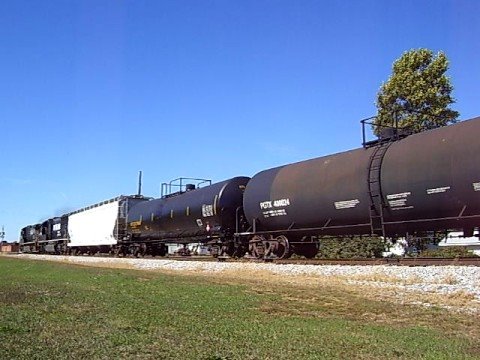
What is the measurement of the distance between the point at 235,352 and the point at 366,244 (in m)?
24.6

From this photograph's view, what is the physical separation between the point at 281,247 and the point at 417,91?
15581 mm

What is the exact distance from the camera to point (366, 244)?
29125mm

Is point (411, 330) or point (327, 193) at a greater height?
point (327, 193)

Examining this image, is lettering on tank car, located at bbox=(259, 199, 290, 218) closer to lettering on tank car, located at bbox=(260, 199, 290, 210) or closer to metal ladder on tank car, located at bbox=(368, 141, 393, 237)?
lettering on tank car, located at bbox=(260, 199, 290, 210)

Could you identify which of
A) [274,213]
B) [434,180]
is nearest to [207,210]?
[274,213]

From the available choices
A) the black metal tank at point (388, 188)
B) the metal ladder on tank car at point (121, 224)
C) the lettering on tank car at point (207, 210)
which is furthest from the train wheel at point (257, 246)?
the metal ladder on tank car at point (121, 224)

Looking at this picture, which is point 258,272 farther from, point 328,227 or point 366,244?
point 366,244

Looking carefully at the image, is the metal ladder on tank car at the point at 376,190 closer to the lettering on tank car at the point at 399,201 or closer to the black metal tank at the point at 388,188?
the black metal tank at the point at 388,188

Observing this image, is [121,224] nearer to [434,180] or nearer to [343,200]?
[343,200]

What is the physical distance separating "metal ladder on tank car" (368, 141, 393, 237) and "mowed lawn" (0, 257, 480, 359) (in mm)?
6004

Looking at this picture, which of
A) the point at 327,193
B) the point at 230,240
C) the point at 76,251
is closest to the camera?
the point at 327,193

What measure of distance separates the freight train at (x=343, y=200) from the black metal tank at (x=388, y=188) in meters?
0.03

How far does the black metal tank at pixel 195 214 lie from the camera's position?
2628cm

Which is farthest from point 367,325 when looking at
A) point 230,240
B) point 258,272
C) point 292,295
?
point 230,240
